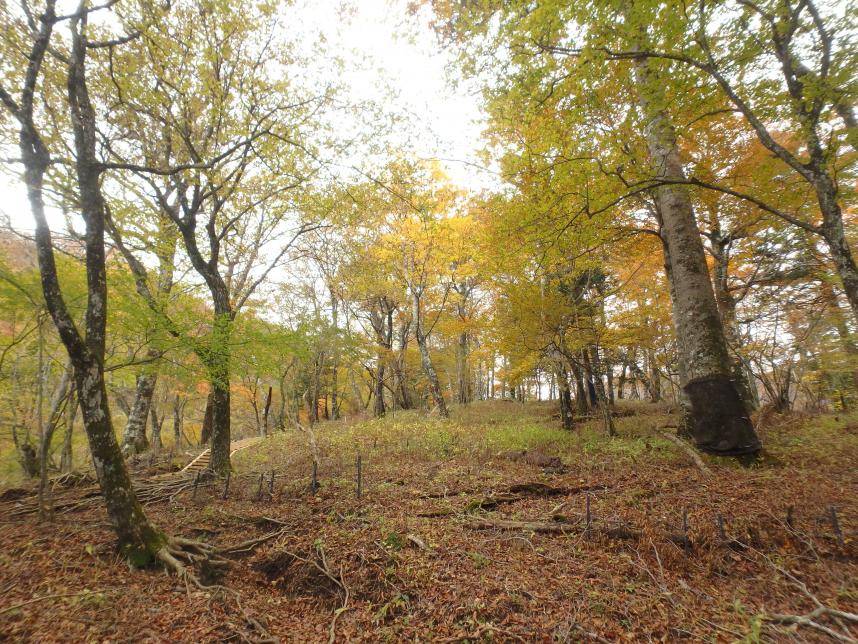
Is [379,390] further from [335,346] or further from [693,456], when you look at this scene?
[693,456]

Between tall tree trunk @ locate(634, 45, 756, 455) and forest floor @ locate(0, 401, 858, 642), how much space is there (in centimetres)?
62

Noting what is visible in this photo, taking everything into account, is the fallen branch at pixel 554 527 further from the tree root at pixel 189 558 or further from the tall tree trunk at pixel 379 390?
the tall tree trunk at pixel 379 390

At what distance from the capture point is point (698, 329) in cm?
723

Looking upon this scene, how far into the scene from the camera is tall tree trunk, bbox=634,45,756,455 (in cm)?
664

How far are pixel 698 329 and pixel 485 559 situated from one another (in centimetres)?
629

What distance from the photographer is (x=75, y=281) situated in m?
7.28

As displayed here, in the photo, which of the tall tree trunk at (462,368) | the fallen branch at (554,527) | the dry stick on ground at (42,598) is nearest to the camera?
the dry stick on ground at (42,598)

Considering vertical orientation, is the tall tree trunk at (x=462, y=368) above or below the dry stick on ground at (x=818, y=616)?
above

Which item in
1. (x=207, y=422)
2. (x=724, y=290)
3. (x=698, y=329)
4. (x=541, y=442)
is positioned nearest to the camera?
(x=698, y=329)

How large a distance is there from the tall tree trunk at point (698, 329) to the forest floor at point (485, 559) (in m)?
0.62

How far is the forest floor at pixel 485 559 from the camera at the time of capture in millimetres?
3438

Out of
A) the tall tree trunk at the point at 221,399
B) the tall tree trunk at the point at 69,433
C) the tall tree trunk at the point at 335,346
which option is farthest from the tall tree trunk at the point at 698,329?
the tall tree trunk at the point at 335,346

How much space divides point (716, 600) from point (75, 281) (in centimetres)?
1152

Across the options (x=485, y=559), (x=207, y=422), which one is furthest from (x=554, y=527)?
(x=207, y=422)
